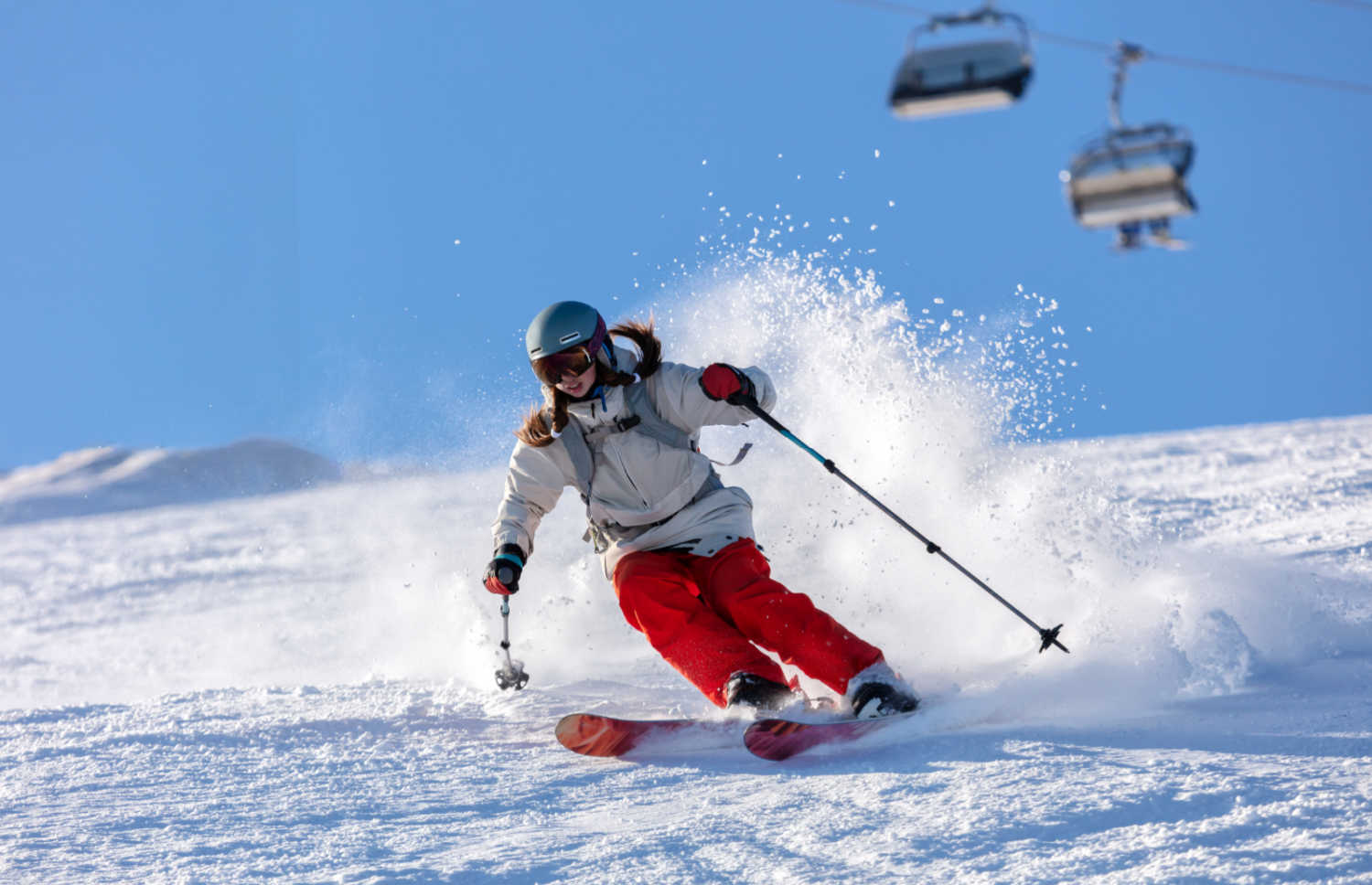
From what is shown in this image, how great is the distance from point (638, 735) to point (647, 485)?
2.94ft

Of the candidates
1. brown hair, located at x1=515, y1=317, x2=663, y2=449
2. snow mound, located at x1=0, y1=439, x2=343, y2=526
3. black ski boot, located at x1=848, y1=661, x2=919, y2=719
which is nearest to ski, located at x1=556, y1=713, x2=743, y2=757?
black ski boot, located at x1=848, y1=661, x2=919, y2=719

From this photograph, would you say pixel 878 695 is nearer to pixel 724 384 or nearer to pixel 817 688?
pixel 817 688

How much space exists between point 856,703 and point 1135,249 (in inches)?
70.3

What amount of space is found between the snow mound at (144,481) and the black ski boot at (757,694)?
714 inches

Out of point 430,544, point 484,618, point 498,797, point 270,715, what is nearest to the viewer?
point 498,797

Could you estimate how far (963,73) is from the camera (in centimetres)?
377

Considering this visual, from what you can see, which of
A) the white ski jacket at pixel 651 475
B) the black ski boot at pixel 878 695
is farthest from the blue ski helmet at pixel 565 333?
the black ski boot at pixel 878 695

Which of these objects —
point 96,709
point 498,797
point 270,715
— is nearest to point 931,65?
point 498,797

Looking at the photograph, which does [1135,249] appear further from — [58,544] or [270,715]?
[58,544]

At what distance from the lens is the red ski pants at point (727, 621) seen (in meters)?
3.52

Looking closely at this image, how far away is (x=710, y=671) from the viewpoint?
3564 millimetres

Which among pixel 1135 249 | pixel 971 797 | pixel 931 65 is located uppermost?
pixel 931 65

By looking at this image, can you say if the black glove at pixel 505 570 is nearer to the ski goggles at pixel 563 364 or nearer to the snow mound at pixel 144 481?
the ski goggles at pixel 563 364

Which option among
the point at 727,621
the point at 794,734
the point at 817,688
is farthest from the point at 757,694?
the point at 817,688
